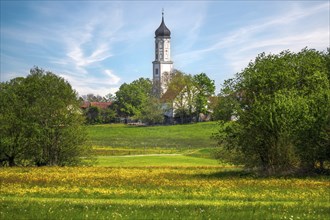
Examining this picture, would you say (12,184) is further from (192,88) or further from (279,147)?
(192,88)

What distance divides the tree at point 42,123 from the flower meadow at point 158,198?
43.3ft

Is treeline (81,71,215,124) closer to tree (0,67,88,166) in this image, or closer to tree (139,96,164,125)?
tree (139,96,164,125)

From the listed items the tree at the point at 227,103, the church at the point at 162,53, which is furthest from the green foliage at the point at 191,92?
the tree at the point at 227,103

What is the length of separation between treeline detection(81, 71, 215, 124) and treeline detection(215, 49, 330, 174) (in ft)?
272

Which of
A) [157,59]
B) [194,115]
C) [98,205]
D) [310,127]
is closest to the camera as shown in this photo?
[98,205]

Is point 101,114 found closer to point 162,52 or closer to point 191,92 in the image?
point 162,52

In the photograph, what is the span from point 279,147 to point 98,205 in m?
17.9

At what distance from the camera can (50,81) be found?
46156 mm

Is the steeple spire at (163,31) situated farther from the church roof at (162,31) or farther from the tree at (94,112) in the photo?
the tree at (94,112)

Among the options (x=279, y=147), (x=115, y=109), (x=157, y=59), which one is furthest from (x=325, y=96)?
(x=157, y=59)

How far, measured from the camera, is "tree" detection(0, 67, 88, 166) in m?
43.8

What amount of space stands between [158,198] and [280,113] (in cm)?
1468

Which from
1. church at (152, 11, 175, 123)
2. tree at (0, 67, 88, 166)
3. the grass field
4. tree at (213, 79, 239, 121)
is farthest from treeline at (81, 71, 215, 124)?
the grass field

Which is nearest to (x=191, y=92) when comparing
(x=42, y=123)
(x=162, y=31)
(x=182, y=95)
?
A: (x=182, y=95)
